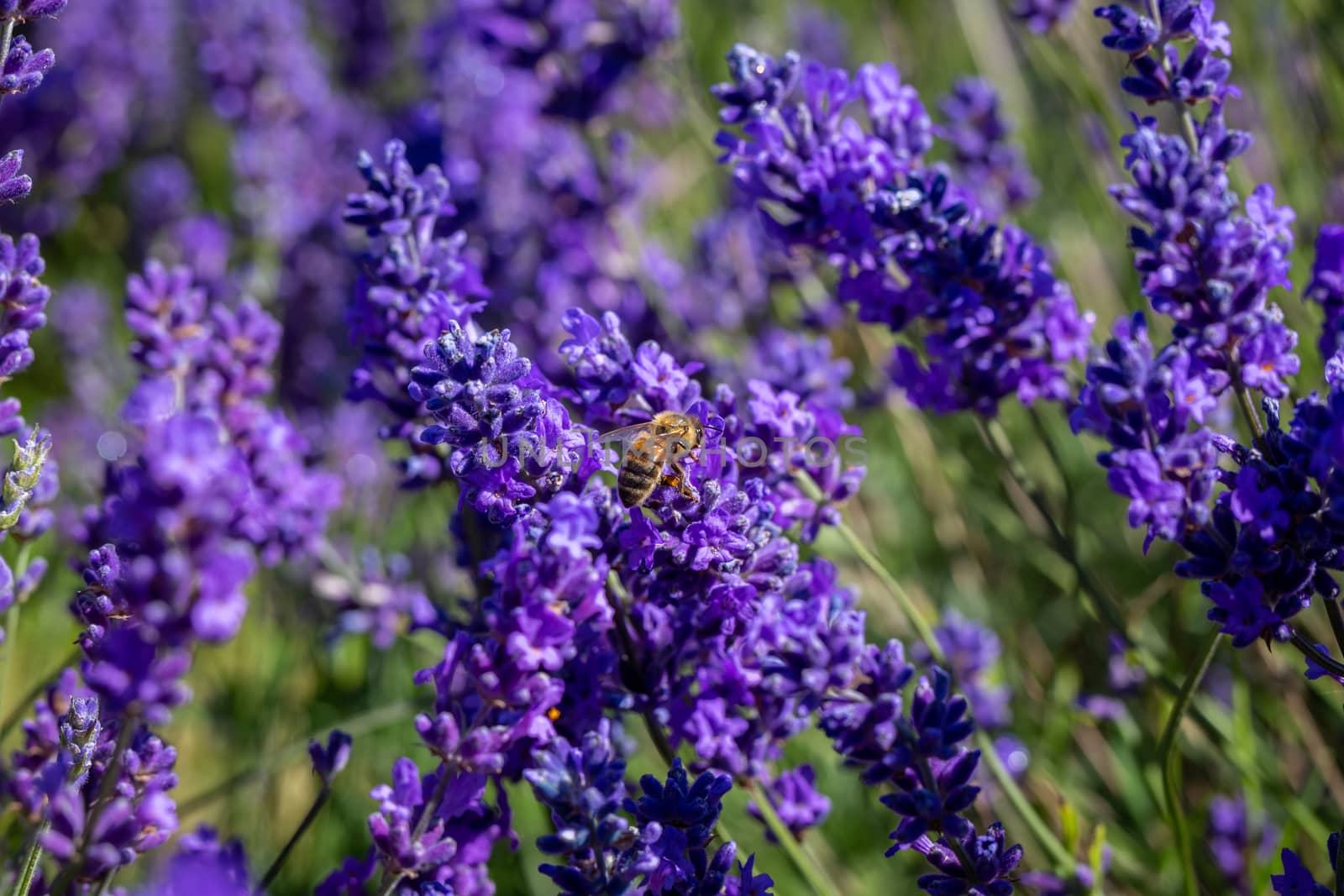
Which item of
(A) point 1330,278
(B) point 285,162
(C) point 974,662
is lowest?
(B) point 285,162

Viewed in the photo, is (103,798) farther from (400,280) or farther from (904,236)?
(904,236)

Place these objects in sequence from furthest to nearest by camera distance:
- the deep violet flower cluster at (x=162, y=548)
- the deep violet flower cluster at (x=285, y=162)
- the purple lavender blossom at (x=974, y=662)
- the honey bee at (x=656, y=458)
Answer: the deep violet flower cluster at (x=285, y=162), the purple lavender blossom at (x=974, y=662), the honey bee at (x=656, y=458), the deep violet flower cluster at (x=162, y=548)

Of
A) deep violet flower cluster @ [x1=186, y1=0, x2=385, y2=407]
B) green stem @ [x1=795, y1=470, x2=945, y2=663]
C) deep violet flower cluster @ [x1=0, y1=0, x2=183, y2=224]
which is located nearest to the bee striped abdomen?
green stem @ [x1=795, y1=470, x2=945, y2=663]

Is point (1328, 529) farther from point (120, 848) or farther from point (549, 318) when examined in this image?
point (549, 318)

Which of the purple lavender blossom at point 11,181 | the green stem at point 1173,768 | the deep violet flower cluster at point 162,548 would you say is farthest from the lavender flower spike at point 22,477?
the green stem at point 1173,768

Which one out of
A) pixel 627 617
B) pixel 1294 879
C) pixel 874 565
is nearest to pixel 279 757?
A: pixel 627 617

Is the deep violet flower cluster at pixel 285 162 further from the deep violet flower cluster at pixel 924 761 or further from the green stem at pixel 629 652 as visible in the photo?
the deep violet flower cluster at pixel 924 761
